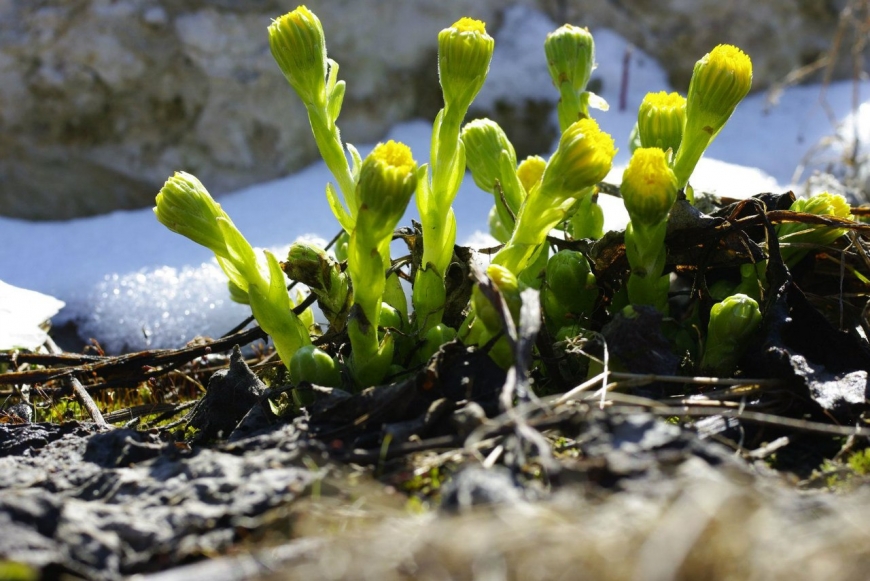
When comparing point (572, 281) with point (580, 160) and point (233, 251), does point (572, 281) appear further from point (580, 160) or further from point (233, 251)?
point (233, 251)

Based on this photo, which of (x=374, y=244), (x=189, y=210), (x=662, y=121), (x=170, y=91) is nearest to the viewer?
(x=374, y=244)

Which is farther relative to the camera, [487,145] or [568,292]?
[487,145]

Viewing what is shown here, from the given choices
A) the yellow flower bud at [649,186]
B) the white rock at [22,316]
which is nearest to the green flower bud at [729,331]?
the yellow flower bud at [649,186]

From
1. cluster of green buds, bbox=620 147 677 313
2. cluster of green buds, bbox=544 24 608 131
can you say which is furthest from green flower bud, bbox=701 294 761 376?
cluster of green buds, bbox=544 24 608 131

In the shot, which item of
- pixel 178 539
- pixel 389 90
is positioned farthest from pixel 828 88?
pixel 178 539

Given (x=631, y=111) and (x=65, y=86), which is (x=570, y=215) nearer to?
(x=631, y=111)

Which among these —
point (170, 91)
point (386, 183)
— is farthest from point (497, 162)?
point (170, 91)

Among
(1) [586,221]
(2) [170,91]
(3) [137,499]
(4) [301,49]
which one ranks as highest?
(2) [170,91]

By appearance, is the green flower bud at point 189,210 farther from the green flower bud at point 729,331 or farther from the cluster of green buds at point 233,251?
the green flower bud at point 729,331

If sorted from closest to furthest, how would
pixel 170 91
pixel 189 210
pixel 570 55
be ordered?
1. pixel 189 210
2. pixel 570 55
3. pixel 170 91
